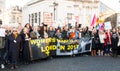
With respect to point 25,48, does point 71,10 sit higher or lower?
higher

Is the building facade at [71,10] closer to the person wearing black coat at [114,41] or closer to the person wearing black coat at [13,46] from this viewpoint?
the person wearing black coat at [114,41]

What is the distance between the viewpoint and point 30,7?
376ft

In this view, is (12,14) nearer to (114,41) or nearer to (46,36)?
(114,41)

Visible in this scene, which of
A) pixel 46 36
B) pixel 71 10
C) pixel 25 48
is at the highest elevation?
pixel 71 10

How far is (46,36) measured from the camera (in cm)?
1959

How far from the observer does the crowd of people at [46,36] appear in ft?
52.3

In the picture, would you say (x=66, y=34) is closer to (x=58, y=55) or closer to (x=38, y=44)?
(x=58, y=55)

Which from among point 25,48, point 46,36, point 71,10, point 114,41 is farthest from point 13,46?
point 71,10

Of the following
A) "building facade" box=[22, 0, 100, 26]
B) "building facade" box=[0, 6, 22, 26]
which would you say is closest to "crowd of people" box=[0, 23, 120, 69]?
"building facade" box=[22, 0, 100, 26]

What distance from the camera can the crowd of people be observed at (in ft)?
52.3

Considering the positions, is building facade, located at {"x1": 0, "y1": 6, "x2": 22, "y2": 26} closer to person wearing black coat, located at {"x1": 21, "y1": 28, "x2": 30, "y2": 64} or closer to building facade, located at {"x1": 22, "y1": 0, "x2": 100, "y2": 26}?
building facade, located at {"x1": 22, "y1": 0, "x2": 100, "y2": 26}

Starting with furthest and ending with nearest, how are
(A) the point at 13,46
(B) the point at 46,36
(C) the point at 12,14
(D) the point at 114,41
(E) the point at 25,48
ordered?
(C) the point at 12,14 < (D) the point at 114,41 < (B) the point at 46,36 < (E) the point at 25,48 < (A) the point at 13,46

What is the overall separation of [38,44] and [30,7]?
9681 centimetres

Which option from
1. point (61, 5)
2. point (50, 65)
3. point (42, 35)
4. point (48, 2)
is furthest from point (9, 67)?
point (48, 2)
